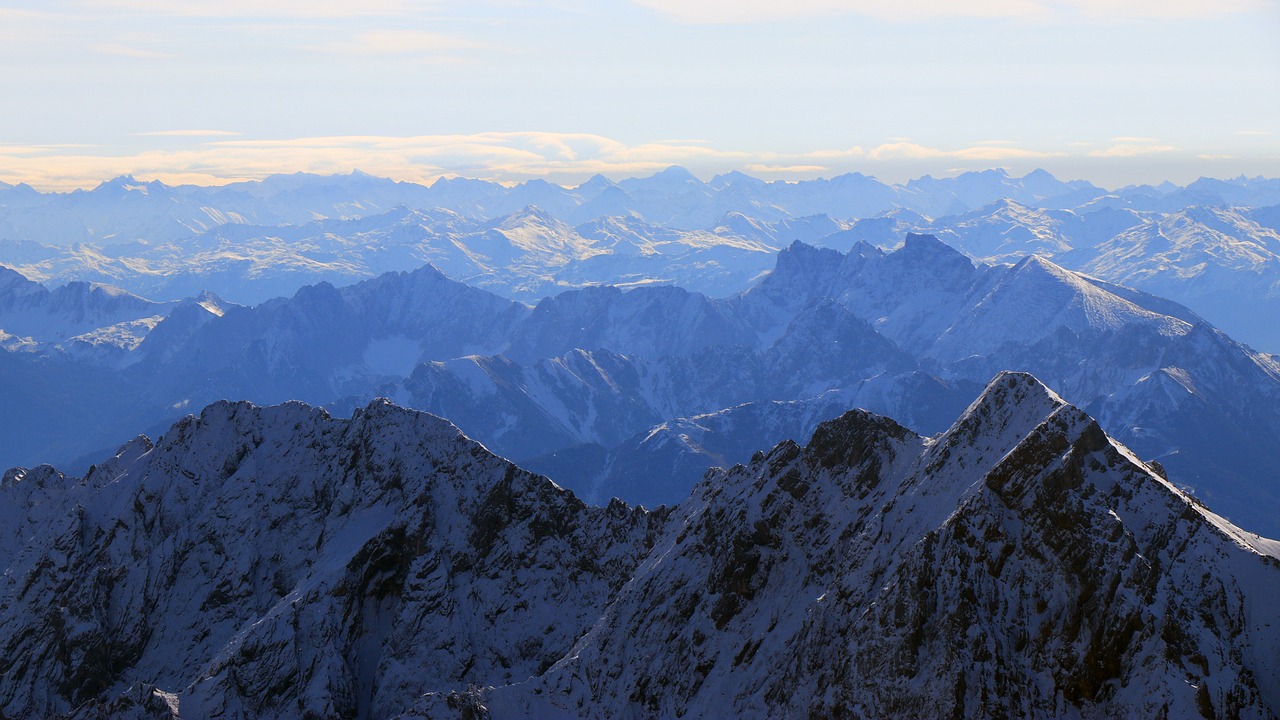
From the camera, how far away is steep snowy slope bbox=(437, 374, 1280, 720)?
347 ft

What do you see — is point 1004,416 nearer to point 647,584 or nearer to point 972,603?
point 972,603

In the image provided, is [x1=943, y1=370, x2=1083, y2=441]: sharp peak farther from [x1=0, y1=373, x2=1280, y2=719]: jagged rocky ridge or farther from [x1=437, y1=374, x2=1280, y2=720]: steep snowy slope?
[x1=0, y1=373, x2=1280, y2=719]: jagged rocky ridge

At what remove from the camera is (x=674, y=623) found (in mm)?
143500

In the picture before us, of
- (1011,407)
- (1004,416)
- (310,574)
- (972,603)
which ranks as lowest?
(310,574)

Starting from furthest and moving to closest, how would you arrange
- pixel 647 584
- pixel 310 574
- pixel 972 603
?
pixel 310 574 < pixel 647 584 < pixel 972 603

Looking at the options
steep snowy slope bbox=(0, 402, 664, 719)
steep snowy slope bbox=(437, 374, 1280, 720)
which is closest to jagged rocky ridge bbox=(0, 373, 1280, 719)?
steep snowy slope bbox=(437, 374, 1280, 720)

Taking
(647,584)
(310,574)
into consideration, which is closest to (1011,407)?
(647,584)

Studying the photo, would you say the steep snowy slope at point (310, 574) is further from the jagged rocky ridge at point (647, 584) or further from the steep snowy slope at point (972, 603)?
the steep snowy slope at point (972, 603)

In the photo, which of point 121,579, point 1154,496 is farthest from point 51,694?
point 1154,496

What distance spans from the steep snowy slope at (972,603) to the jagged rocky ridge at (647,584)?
0.87ft

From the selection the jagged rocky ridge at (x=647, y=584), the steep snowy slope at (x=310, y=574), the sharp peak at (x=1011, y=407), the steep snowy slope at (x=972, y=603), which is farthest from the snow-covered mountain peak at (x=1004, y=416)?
the steep snowy slope at (x=310, y=574)

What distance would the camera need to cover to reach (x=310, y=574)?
16800 cm

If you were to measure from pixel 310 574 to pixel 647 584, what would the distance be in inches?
1950

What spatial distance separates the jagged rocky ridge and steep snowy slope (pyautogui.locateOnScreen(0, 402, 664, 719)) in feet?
1.24
